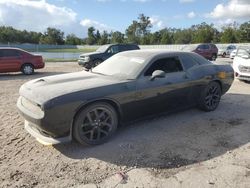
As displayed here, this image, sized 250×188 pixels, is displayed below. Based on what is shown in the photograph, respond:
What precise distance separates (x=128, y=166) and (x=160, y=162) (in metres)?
0.48

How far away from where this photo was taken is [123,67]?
580 centimetres

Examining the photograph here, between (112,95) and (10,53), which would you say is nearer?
(112,95)

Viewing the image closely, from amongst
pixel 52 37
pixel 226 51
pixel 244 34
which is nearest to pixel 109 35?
pixel 52 37

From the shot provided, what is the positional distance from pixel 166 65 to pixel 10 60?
1043 cm

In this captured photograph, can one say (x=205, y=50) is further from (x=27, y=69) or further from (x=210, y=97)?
(x=210, y=97)

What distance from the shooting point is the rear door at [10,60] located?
14.0 metres

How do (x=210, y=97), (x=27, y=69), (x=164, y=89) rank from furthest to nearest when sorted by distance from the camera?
(x=27, y=69) < (x=210, y=97) < (x=164, y=89)

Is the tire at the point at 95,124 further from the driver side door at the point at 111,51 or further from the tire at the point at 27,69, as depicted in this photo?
the driver side door at the point at 111,51

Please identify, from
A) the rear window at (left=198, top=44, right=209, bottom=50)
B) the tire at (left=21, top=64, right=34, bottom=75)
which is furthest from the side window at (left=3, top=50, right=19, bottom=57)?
the rear window at (left=198, top=44, right=209, bottom=50)

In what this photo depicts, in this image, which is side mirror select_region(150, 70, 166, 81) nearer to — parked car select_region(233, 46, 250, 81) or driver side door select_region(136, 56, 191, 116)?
driver side door select_region(136, 56, 191, 116)

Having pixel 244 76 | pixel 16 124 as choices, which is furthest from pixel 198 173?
pixel 244 76

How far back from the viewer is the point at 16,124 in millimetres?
6020

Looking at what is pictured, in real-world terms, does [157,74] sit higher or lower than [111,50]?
higher

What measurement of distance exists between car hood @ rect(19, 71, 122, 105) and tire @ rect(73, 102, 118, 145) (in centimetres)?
38
